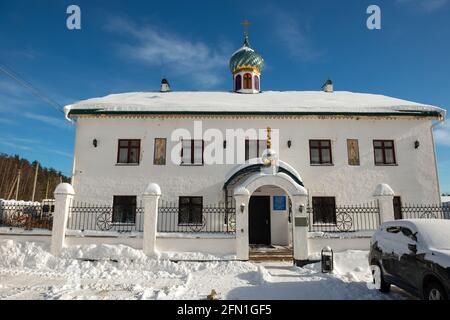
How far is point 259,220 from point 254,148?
135 inches

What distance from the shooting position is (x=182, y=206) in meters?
14.0

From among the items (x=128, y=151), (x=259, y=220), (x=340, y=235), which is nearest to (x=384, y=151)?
(x=340, y=235)

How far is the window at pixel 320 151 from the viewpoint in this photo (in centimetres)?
1443

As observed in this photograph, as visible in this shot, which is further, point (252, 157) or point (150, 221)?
point (252, 157)

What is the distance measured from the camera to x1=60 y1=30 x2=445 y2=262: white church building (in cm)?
1384

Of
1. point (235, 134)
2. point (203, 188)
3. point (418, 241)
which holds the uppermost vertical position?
point (235, 134)

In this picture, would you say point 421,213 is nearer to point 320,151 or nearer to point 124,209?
point 320,151

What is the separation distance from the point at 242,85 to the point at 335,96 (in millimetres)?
6214

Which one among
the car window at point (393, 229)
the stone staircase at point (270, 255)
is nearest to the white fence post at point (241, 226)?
the stone staircase at point (270, 255)

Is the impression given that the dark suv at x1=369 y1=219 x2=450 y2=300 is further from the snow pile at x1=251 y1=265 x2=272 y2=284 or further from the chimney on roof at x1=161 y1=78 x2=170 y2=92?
the chimney on roof at x1=161 y1=78 x2=170 y2=92

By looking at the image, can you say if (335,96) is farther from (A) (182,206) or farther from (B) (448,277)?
(B) (448,277)

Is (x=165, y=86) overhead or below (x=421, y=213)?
overhead

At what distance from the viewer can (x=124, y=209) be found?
547 inches
